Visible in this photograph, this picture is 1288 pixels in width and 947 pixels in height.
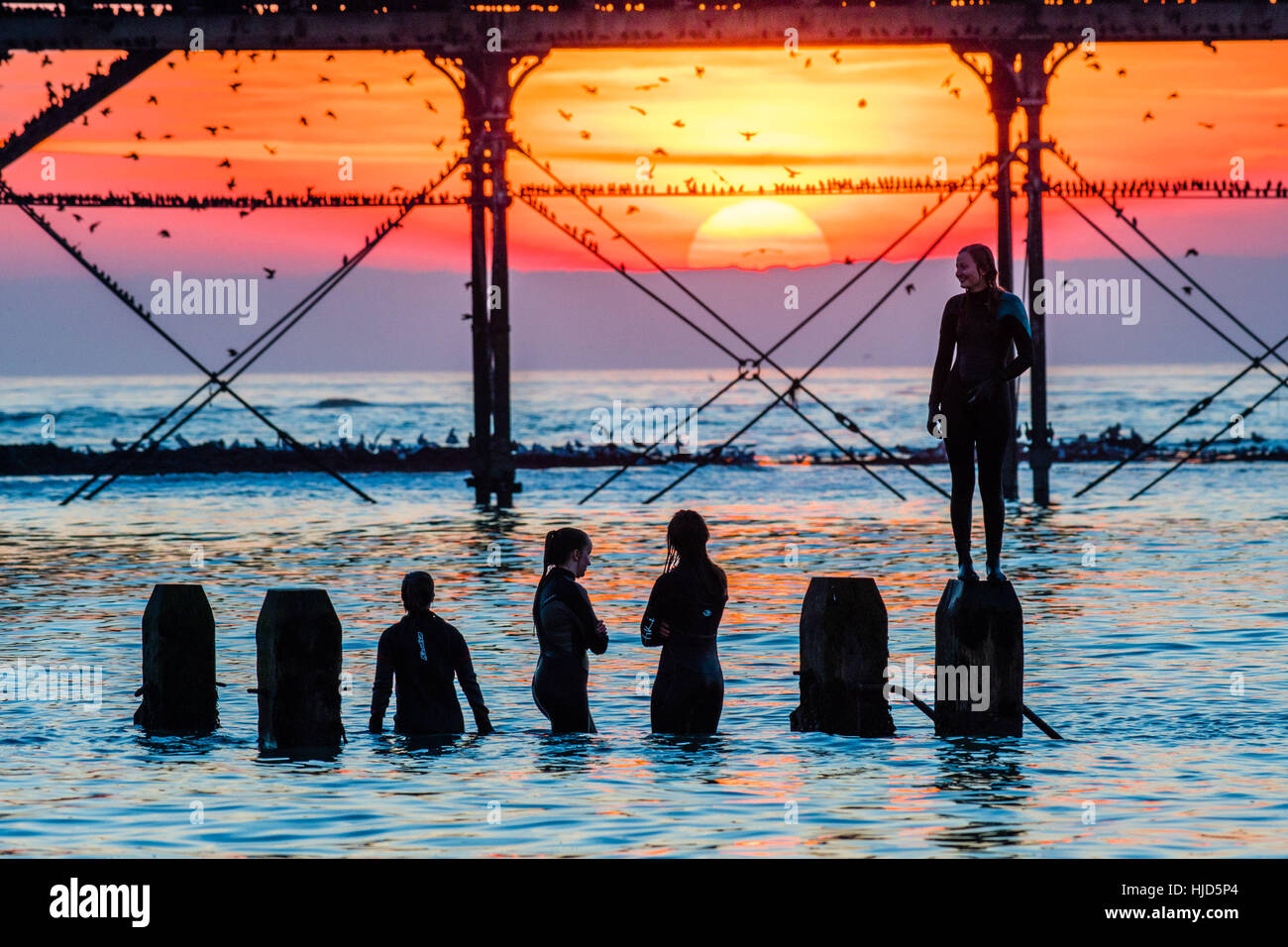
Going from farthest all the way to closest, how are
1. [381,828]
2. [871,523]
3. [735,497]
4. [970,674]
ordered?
[735,497], [871,523], [970,674], [381,828]

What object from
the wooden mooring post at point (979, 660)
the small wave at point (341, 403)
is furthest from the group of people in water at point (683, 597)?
the small wave at point (341, 403)

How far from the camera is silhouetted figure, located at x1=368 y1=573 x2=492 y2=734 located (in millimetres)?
10375

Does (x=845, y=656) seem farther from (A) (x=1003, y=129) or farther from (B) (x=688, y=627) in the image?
(A) (x=1003, y=129)

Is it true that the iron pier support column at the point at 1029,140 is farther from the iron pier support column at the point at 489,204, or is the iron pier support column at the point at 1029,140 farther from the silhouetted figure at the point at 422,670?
the silhouetted figure at the point at 422,670

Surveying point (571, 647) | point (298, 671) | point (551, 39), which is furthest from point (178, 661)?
point (551, 39)

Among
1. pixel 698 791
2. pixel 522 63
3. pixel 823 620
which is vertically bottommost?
pixel 698 791

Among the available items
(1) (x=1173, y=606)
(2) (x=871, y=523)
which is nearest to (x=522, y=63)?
(2) (x=871, y=523)

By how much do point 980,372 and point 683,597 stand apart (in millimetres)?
2019

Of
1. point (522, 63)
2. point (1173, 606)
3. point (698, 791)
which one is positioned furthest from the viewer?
point (522, 63)

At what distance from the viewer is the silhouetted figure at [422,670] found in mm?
10375

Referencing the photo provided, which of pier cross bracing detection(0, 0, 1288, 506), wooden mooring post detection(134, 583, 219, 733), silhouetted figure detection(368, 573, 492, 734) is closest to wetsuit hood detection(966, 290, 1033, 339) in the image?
silhouetted figure detection(368, 573, 492, 734)
